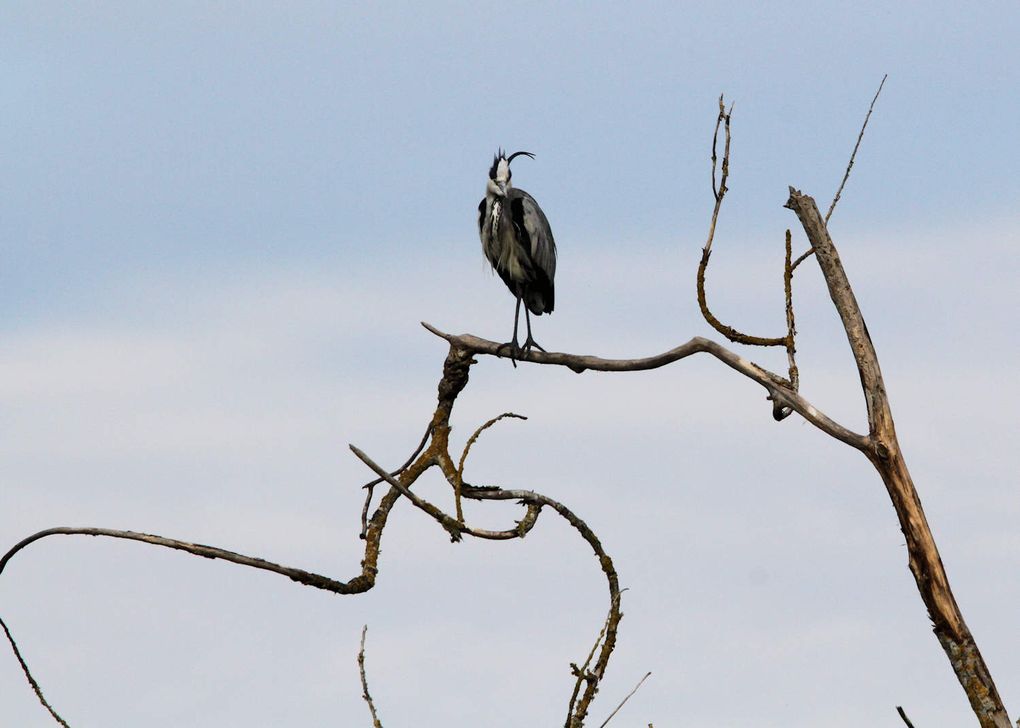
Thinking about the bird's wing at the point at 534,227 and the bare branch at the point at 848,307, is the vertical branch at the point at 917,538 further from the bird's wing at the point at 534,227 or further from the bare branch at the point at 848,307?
the bird's wing at the point at 534,227

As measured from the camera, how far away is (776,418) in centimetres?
607

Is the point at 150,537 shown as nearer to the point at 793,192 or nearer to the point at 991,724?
the point at 793,192

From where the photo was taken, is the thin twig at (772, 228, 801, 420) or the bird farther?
the bird

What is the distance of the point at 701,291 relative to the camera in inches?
239

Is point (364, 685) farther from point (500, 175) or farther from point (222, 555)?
point (500, 175)

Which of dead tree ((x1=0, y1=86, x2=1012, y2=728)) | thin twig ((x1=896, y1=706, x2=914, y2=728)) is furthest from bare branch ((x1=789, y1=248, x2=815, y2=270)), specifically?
thin twig ((x1=896, y1=706, x2=914, y2=728))

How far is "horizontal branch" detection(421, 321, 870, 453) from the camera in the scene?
5801mm

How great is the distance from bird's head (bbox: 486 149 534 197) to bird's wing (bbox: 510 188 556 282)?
93 mm

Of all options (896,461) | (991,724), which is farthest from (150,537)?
(991,724)

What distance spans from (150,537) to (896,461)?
365 centimetres

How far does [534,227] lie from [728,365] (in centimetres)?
319

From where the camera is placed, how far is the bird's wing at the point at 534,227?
9000mm

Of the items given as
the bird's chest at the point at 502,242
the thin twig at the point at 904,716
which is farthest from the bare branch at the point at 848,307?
the bird's chest at the point at 502,242

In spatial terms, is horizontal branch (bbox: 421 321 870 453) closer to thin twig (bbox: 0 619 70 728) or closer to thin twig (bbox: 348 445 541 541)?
thin twig (bbox: 348 445 541 541)
